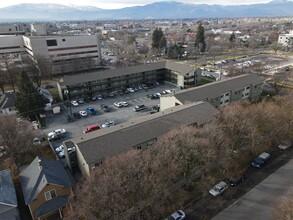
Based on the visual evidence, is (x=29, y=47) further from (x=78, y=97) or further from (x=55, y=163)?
(x=55, y=163)

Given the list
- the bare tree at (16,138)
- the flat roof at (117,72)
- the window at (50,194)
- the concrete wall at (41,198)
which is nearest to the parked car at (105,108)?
the flat roof at (117,72)

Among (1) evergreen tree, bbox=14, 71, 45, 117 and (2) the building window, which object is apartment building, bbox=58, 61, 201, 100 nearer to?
(1) evergreen tree, bbox=14, 71, 45, 117

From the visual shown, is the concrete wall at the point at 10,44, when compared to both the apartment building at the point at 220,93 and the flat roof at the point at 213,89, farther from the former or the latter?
the flat roof at the point at 213,89

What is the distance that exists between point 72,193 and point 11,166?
44.1 feet

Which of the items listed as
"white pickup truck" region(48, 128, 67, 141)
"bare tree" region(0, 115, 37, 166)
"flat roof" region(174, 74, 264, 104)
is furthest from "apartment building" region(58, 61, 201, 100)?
"bare tree" region(0, 115, 37, 166)

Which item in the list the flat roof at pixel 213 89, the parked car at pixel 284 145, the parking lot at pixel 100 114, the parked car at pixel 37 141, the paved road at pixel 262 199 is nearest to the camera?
the paved road at pixel 262 199

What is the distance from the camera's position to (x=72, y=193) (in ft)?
71.8

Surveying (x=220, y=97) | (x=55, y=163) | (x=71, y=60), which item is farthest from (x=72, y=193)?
(x=71, y=60)

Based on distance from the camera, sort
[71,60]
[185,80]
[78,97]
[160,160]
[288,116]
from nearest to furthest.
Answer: [160,160], [288,116], [78,97], [185,80], [71,60]

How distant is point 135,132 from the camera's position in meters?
28.3

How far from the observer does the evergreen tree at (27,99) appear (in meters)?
40.5

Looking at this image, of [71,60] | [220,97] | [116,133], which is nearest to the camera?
[116,133]

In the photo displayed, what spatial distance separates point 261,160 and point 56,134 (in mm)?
32281

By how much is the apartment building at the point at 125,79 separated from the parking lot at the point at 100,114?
3.32 m
